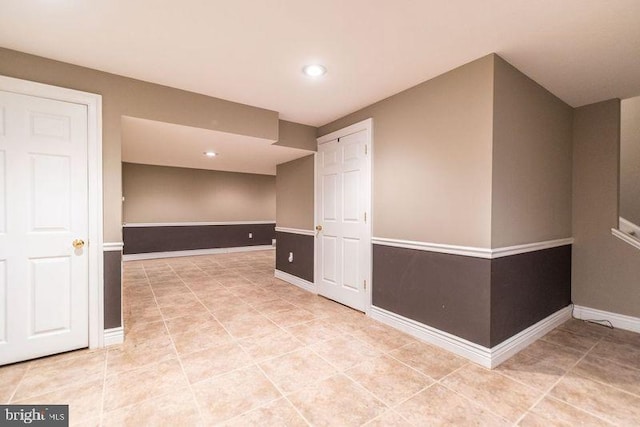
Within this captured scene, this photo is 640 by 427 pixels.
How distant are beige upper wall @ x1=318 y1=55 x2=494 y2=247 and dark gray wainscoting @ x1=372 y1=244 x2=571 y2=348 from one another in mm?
224

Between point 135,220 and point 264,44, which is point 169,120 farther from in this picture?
point 135,220

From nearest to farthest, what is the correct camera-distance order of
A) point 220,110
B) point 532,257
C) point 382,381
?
point 382,381 < point 532,257 < point 220,110

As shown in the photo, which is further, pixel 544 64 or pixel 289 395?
pixel 544 64

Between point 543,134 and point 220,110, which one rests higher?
point 220,110

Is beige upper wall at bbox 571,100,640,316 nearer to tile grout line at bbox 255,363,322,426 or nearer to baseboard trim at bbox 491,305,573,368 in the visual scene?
baseboard trim at bbox 491,305,573,368

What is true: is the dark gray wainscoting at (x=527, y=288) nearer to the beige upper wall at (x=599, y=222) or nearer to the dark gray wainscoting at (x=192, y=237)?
the beige upper wall at (x=599, y=222)

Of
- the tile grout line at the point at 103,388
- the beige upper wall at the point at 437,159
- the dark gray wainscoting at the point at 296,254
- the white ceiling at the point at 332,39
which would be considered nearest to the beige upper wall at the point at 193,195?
the dark gray wainscoting at the point at 296,254

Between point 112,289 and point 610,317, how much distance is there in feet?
16.3

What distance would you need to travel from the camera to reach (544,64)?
235 cm

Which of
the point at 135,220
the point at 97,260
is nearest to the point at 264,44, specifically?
the point at 97,260

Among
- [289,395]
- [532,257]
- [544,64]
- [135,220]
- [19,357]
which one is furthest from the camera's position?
[135,220]

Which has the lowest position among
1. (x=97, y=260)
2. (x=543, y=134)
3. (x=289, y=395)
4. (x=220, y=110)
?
(x=289, y=395)

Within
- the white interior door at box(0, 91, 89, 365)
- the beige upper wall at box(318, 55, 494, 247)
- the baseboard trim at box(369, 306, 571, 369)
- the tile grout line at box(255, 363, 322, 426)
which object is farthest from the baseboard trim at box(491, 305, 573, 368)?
the white interior door at box(0, 91, 89, 365)

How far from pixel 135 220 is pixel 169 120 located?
16.0 feet
